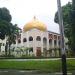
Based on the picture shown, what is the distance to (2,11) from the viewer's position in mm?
56125

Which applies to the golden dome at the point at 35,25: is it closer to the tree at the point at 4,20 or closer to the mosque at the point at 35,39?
the mosque at the point at 35,39

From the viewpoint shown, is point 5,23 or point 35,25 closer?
point 5,23

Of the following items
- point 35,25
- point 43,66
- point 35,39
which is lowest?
point 43,66

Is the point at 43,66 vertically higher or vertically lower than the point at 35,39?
lower

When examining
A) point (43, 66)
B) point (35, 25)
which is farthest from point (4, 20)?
point (43, 66)

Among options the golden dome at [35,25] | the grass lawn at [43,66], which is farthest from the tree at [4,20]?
the golden dome at [35,25]

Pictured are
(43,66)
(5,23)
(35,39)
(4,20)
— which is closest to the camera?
(43,66)

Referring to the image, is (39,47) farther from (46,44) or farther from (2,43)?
(2,43)

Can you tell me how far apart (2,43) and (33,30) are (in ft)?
34.7

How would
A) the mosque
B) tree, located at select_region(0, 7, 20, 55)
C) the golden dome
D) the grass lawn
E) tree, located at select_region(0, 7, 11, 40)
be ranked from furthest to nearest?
the golden dome, the mosque, tree, located at select_region(0, 7, 11, 40), tree, located at select_region(0, 7, 20, 55), the grass lawn

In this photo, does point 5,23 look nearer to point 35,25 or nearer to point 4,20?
point 4,20

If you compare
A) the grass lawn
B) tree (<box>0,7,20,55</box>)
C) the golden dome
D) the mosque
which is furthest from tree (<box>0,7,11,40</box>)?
the golden dome

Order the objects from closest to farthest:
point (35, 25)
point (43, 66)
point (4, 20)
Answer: point (43, 66)
point (4, 20)
point (35, 25)

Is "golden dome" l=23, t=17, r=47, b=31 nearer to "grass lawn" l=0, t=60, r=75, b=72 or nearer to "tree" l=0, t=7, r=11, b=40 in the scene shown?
"tree" l=0, t=7, r=11, b=40
